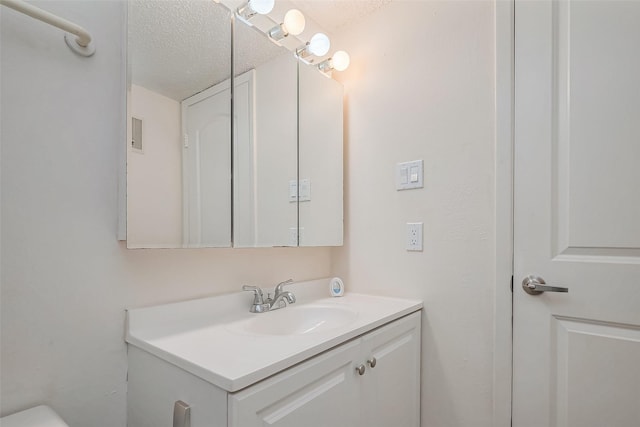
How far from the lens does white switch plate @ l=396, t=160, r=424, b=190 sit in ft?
4.50

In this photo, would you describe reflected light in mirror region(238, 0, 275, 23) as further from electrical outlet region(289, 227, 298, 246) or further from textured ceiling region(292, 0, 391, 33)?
electrical outlet region(289, 227, 298, 246)

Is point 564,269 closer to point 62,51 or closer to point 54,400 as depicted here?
point 54,400

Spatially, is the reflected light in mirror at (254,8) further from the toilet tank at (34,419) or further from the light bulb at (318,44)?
the toilet tank at (34,419)

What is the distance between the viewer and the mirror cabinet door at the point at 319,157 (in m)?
1.50

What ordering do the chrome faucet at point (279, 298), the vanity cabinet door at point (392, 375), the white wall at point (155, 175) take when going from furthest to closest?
1. the chrome faucet at point (279, 298)
2. the vanity cabinet door at point (392, 375)
3. the white wall at point (155, 175)

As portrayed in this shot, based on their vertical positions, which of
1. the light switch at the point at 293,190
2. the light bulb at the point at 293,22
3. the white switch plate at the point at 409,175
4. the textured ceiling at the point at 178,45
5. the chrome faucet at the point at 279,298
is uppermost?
the light bulb at the point at 293,22

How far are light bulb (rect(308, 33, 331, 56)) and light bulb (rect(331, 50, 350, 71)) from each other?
94mm

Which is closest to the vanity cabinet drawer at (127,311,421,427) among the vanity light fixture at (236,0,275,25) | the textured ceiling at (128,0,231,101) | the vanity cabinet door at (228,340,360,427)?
the vanity cabinet door at (228,340,360,427)

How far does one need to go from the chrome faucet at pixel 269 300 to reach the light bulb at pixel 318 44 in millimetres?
1062

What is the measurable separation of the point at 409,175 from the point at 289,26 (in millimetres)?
811

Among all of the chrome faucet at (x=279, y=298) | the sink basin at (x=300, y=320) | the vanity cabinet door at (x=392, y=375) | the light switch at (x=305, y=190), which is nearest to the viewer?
the vanity cabinet door at (x=392, y=375)

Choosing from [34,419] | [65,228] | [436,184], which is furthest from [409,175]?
[34,419]

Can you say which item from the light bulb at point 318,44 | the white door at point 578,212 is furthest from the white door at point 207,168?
the white door at point 578,212

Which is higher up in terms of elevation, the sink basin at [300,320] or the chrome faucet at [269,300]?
the chrome faucet at [269,300]
